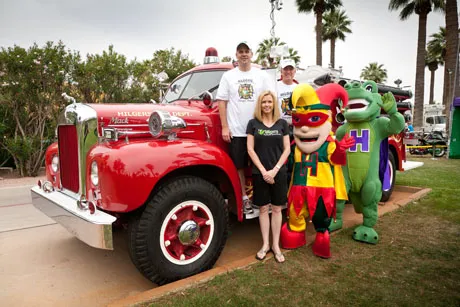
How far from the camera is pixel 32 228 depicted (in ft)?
14.9

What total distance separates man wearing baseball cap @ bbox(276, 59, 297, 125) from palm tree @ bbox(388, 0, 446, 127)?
15.5 m

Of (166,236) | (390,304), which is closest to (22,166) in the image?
(166,236)

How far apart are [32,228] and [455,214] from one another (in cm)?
583

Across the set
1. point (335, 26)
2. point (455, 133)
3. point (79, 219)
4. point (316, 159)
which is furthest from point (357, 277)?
point (335, 26)

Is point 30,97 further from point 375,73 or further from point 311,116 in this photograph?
point 375,73

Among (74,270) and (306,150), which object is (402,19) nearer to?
(306,150)

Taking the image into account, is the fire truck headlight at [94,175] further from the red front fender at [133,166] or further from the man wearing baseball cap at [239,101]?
the man wearing baseball cap at [239,101]

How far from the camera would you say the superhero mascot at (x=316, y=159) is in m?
3.14

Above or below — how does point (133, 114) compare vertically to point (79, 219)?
above

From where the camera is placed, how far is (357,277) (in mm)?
2773

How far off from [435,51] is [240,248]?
37.2 m

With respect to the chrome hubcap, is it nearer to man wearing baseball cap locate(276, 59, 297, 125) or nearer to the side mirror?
the side mirror

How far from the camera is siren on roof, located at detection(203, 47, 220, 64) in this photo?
460 cm

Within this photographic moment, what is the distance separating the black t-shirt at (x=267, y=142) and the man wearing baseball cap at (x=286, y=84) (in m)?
1.22
